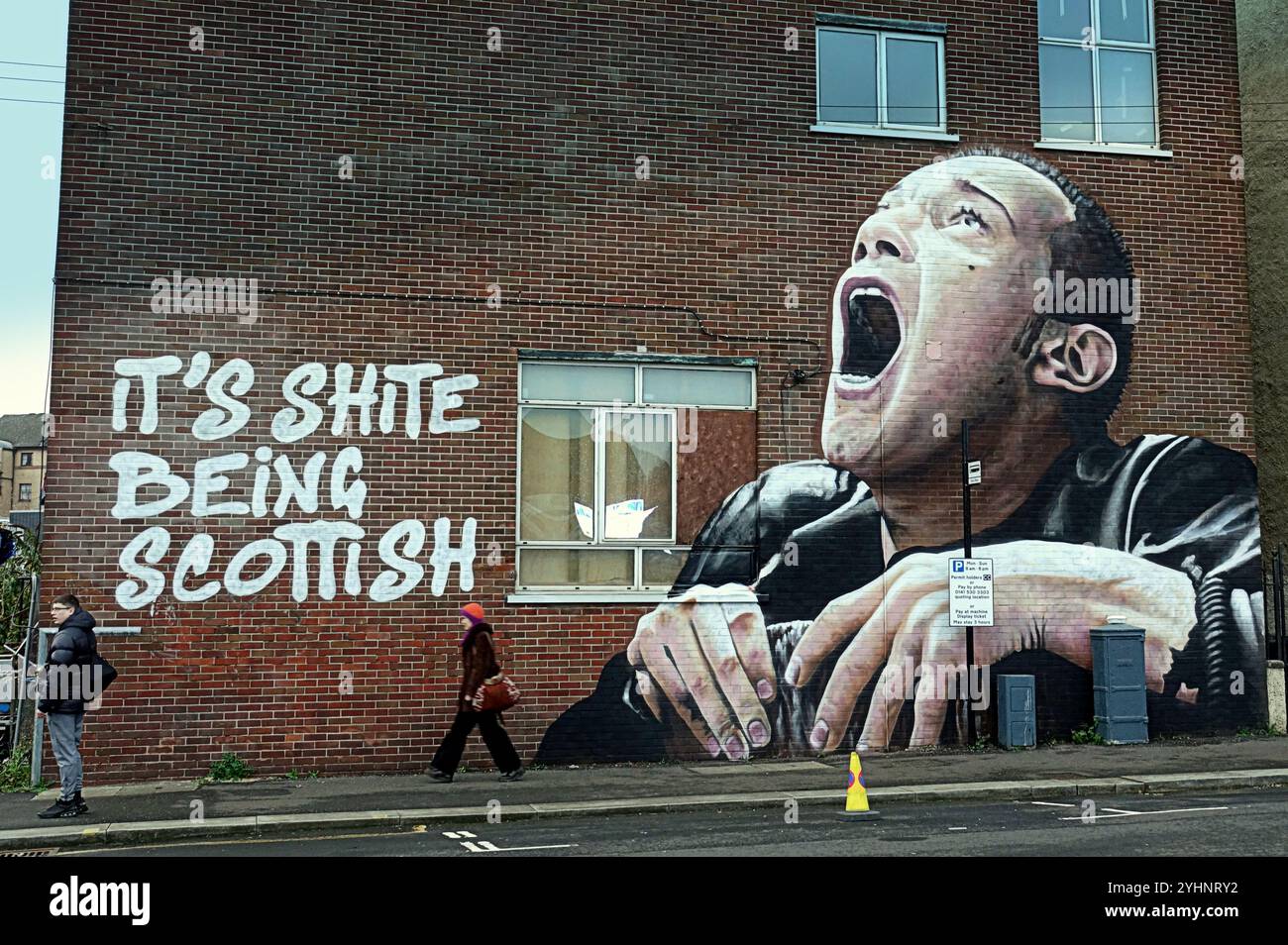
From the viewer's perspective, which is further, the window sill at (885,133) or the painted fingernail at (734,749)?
the window sill at (885,133)

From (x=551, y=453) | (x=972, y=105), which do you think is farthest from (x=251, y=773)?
(x=972, y=105)

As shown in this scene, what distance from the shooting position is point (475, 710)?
12961 millimetres

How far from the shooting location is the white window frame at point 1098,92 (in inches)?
635

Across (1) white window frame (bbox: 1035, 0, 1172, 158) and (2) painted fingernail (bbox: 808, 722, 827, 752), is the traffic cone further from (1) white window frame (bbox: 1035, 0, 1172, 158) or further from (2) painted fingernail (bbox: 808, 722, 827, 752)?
(1) white window frame (bbox: 1035, 0, 1172, 158)

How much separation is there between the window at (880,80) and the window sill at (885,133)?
0.02m

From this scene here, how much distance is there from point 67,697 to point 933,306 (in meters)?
9.71

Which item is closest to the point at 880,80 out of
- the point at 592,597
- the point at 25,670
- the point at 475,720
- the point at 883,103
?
the point at 883,103

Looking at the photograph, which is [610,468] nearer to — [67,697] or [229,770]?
[229,770]

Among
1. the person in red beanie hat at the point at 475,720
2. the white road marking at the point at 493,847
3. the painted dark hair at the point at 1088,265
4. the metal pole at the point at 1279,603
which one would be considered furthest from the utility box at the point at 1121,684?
the white road marking at the point at 493,847

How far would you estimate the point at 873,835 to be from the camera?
33.3 ft

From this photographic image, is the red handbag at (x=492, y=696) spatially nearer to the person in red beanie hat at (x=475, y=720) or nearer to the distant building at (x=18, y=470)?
the person in red beanie hat at (x=475, y=720)
